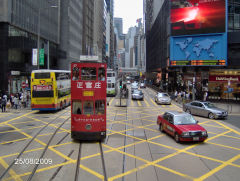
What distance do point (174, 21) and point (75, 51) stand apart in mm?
41887

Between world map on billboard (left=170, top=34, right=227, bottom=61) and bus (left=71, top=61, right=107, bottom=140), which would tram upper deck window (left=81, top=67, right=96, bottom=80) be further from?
world map on billboard (left=170, top=34, right=227, bottom=61)

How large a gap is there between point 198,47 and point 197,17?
4.82m

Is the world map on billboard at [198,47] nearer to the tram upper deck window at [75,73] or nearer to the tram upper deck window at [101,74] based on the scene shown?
the tram upper deck window at [101,74]

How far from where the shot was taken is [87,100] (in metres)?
12.4

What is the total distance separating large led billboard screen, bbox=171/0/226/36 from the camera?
36688 mm

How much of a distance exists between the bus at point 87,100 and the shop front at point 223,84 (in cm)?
3150

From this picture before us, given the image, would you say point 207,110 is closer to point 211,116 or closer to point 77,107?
point 211,116

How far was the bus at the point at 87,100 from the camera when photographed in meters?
12.3

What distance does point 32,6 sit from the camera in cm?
4497

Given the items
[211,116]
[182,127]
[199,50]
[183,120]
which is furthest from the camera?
[199,50]

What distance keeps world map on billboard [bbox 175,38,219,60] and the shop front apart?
3784 mm

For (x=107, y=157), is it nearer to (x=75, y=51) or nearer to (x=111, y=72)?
(x=111, y=72)

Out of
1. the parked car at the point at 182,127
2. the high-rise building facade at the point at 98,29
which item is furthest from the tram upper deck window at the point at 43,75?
the high-rise building facade at the point at 98,29
